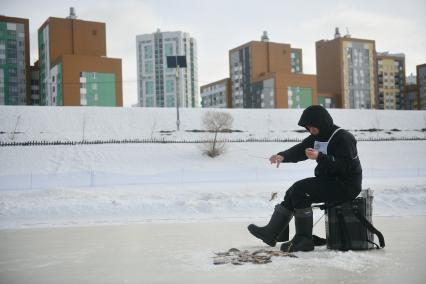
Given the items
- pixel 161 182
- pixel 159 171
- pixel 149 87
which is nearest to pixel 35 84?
pixel 149 87

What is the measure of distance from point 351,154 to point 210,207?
4.95 meters

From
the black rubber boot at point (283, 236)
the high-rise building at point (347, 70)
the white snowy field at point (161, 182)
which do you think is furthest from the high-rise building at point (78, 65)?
the black rubber boot at point (283, 236)

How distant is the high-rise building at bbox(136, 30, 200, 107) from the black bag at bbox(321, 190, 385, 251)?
103 metres

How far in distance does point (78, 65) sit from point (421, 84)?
6782 centimetres

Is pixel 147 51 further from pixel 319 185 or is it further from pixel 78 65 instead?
pixel 319 185

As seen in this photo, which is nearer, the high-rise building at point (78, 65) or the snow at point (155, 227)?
the snow at point (155, 227)

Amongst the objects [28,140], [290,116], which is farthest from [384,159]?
[28,140]

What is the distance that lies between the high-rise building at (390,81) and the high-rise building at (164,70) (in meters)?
40.3

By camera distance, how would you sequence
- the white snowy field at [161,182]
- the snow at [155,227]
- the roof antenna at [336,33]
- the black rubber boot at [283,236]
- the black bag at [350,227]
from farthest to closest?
the roof antenna at [336,33] → the white snowy field at [161,182] → the black rubber boot at [283,236] → the black bag at [350,227] → the snow at [155,227]

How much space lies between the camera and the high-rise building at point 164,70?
348 ft

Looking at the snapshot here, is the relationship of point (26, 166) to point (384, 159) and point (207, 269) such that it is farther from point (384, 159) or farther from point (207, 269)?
point (207, 269)

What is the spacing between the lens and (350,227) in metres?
4.83

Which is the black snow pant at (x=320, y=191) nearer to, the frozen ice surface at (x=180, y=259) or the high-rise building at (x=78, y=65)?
the frozen ice surface at (x=180, y=259)

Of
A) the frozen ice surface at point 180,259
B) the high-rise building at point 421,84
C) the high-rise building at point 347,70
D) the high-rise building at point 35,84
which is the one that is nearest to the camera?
the frozen ice surface at point 180,259
